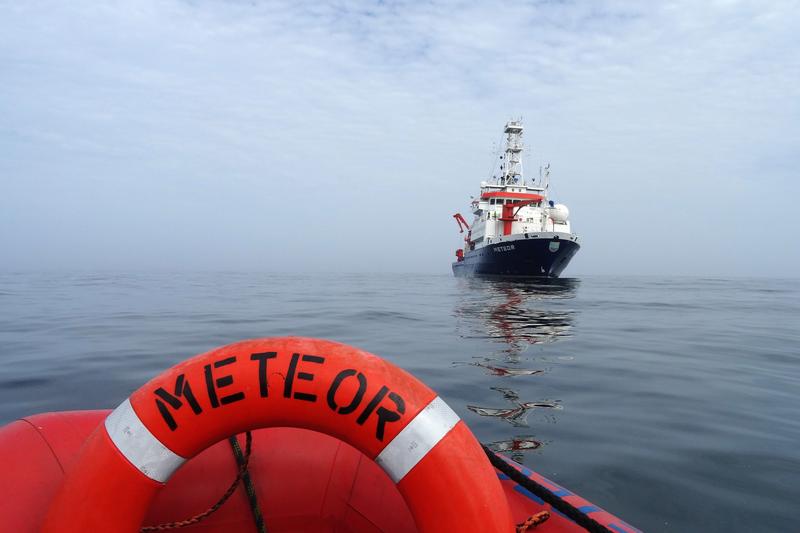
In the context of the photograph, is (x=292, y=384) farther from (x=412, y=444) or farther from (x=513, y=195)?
(x=513, y=195)

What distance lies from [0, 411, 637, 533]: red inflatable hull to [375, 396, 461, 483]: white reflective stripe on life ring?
518 millimetres

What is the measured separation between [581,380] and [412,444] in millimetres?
4375

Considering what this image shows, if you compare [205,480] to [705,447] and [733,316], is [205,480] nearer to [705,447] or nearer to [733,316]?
[705,447]

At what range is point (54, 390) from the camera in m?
4.86

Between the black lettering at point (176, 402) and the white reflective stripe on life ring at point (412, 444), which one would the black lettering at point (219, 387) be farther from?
the white reflective stripe on life ring at point (412, 444)

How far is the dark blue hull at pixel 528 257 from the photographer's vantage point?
2564 cm

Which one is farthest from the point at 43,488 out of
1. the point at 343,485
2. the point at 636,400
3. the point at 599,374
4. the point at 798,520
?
the point at 599,374

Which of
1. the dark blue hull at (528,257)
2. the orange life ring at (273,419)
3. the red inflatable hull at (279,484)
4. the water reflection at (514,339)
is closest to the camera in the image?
the orange life ring at (273,419)

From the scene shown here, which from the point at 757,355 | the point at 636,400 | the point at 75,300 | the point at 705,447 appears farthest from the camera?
the point at 75,300

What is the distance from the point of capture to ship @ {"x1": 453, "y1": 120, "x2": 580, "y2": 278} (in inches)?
1025

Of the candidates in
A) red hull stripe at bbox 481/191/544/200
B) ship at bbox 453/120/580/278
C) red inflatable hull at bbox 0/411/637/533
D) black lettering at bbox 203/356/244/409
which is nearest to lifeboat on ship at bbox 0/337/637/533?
black lettering at bbox 203/356/244/409

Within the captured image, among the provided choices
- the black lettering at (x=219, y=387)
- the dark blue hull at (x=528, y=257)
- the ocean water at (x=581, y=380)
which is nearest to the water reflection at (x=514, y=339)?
the ocean water at (x=581, y=380)

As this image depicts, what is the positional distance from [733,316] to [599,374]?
901cm

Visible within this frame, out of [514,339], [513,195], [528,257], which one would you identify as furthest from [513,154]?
[514,339]
